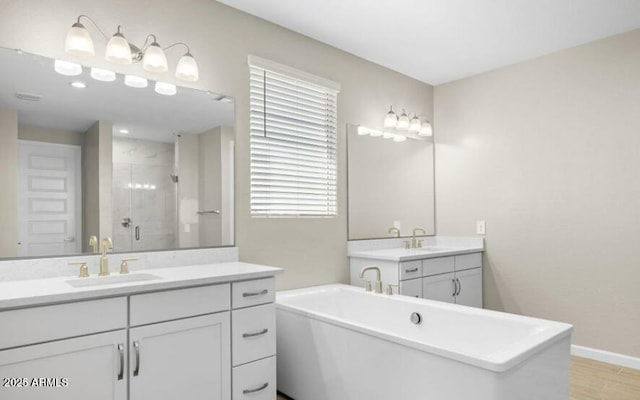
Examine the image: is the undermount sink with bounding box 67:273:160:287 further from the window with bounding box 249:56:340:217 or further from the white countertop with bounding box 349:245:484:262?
the white countertop with bounding box 349:245:484:262

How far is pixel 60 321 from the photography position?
1515 mm

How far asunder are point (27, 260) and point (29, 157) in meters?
0.50

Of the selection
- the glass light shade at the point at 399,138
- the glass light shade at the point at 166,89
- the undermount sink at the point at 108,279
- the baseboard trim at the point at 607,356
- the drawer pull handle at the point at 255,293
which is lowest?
the baseboard trim at the point at 607,356

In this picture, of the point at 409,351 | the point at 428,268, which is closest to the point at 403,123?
the point at 428,268

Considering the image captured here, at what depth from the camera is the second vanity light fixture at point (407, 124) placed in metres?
3.70

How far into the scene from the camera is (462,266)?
11.9 feet

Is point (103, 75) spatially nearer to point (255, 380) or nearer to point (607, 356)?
point (255, 380)

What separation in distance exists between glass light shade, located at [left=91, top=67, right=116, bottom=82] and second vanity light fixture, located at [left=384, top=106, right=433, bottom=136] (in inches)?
90.7

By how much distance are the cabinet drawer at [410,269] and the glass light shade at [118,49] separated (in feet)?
7.42

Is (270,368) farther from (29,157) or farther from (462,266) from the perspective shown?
(462,266)

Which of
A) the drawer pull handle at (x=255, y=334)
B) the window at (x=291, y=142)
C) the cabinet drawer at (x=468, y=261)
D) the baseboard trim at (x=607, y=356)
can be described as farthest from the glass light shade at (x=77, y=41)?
the baseboard trim at (x=607, y=356)

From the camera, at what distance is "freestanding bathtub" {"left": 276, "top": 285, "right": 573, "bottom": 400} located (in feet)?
5.34

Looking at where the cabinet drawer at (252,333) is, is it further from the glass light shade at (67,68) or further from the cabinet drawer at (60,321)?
the glass light shade at (67,68)

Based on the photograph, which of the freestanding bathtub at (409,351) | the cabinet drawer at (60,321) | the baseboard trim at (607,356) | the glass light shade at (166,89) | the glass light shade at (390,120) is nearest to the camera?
the cabinet drawer at (60,321)
